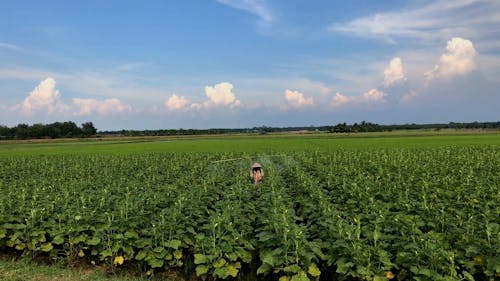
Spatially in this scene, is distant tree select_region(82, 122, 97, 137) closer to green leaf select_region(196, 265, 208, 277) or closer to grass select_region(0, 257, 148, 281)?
grass select_region(0, 257, 148, 281)

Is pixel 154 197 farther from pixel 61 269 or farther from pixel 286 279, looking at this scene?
pixel 286 279

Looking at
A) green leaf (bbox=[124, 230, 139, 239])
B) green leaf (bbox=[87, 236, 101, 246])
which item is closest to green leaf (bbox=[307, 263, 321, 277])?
green leaf (bbox=[124, 230, 139, 239])

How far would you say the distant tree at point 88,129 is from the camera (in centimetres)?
13862

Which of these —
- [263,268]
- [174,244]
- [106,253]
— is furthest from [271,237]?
[106,253]

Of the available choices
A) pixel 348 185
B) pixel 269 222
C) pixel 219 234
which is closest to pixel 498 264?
pixel 269 222

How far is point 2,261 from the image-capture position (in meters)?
8.17

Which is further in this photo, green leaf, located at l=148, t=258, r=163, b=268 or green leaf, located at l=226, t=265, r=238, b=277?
green leaf, located at l=148, t=258, r=163, b=268

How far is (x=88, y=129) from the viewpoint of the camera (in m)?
141

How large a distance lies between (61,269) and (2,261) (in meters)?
1.47

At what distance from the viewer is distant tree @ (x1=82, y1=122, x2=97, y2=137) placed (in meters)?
139

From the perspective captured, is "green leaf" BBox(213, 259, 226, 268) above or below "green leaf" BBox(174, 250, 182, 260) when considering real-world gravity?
above

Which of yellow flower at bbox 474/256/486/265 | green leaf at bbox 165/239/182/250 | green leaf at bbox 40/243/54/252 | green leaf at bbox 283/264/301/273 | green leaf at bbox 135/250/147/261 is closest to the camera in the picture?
green leaf at bbox 283/264/301/273

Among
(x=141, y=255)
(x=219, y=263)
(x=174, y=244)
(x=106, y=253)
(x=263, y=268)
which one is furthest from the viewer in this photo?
(x=106, y=253)

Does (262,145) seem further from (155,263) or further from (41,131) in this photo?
(41,131)
